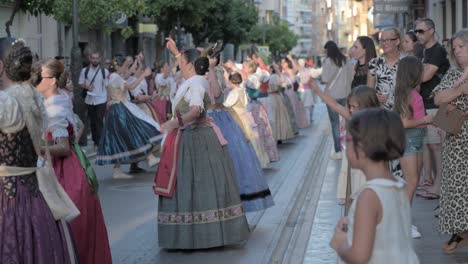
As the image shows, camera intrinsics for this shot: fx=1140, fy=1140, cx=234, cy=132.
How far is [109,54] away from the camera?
142ft

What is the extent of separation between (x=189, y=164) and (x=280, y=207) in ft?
11.6

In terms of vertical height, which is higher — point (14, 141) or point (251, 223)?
point (14, 141)

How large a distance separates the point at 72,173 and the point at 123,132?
8565mm

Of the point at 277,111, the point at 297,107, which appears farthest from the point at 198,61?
the point at 297,107

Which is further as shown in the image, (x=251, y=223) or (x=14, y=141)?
(x=251, y=223)

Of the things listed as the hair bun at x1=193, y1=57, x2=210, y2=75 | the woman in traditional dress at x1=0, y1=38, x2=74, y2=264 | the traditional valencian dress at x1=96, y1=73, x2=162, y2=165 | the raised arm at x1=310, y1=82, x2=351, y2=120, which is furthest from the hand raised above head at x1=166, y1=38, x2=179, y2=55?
the traditional valencian dress at x1=96, y1=73, x2=162, y2=165

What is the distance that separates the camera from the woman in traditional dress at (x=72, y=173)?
25.8ft

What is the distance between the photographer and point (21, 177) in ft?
21.2

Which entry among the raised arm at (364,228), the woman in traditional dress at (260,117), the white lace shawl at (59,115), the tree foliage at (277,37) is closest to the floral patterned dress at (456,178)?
the white lace shawl at (59,115)

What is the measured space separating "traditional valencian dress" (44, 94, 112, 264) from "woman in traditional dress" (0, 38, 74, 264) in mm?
1304

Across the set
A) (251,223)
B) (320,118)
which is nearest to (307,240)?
(251,223)

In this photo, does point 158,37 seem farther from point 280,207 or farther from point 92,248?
point 92,248

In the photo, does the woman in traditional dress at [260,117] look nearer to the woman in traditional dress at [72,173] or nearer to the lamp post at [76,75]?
the lamp post at [76,75]

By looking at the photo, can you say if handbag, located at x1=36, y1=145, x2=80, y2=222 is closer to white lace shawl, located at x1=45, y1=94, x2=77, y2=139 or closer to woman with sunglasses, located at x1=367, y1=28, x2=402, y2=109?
white lace shawl, located at x1=45, y1=94, x2=77, y2=139
